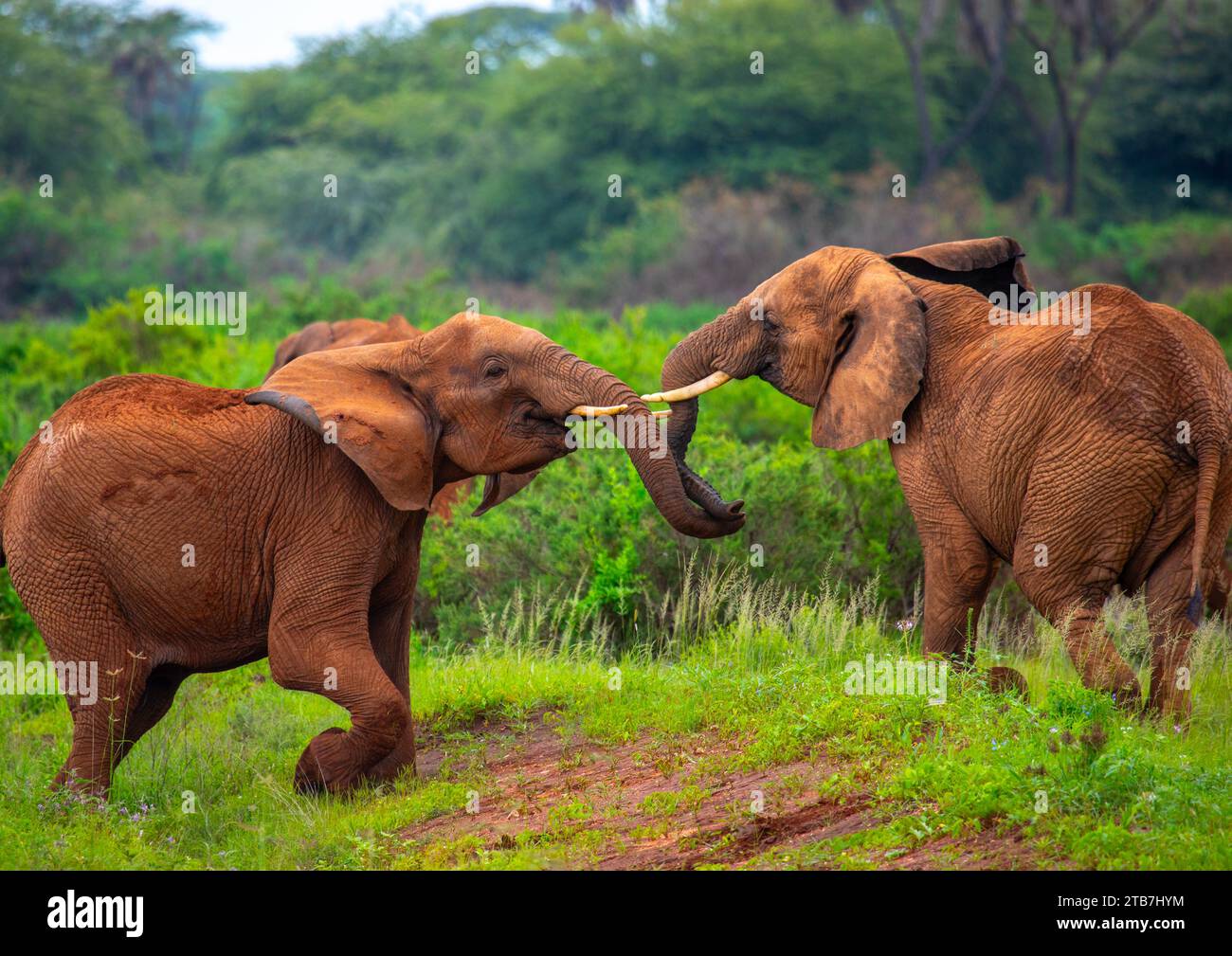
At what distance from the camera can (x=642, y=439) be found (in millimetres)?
6609

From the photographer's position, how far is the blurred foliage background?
3516 cm

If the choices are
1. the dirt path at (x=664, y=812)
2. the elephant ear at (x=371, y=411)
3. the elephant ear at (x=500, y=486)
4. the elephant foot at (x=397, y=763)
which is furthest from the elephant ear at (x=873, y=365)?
the elephant foot at (x=397, y=763)

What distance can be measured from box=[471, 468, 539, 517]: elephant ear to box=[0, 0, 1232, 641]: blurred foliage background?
53.9 feet

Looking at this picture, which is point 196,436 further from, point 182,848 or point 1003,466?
point 1003,466

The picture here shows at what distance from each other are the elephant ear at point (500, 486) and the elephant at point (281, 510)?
21 centimetres

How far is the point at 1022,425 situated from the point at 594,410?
2.02 metres

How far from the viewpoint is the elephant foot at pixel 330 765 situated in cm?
704

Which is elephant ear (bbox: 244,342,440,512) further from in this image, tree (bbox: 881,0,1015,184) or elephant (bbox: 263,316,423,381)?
tree (bbox: 881,0,1015,184)

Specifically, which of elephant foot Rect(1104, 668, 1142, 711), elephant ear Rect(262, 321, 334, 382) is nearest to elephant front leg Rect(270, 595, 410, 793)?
elephant foot Rect(1104, 668, 1142, 711)

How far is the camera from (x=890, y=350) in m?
7.73

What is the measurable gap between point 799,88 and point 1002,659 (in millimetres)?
34734

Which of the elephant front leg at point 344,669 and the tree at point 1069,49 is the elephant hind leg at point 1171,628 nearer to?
the elephant front leg at point 344,669

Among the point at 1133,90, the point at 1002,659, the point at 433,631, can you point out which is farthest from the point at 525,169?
the point at 1002,659

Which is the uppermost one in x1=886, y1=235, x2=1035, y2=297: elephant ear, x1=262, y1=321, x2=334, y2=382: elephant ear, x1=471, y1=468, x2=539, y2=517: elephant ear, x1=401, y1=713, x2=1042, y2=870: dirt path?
x1=886, y1=235, x2=1035, y2=297: elephant ear
